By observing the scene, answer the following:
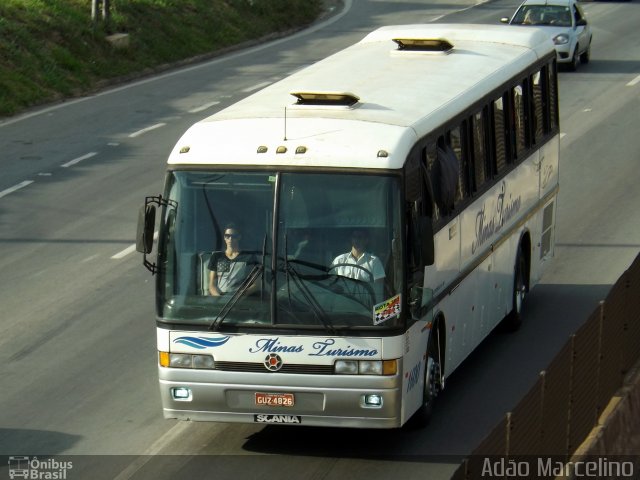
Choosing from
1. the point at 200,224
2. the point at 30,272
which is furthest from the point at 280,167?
the point at 30,272

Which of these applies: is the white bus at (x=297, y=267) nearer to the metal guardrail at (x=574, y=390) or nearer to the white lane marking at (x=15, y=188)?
the metal guardrail at (x=574, y=390)

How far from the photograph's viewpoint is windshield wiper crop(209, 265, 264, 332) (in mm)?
11555

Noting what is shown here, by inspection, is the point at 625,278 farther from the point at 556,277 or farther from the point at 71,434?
the point at 556,277

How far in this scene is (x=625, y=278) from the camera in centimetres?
1227

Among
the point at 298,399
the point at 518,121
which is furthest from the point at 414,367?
the point at 518,121

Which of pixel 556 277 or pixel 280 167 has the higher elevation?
pixel 280 167

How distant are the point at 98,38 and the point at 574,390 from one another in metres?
27.0

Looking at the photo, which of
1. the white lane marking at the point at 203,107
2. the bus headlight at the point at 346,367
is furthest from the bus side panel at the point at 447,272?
the white lane marking at the point at 203,107

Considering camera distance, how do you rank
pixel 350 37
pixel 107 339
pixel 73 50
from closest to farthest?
1. pixel 107 339
2. pixel 73 50
3. pixel 350 37

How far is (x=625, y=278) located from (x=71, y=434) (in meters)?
4.87

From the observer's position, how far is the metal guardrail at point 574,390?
8219 millimetres

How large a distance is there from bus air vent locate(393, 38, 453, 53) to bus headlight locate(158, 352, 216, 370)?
5411mm

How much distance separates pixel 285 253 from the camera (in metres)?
11.6

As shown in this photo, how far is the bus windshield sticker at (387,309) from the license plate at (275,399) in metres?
0.89
